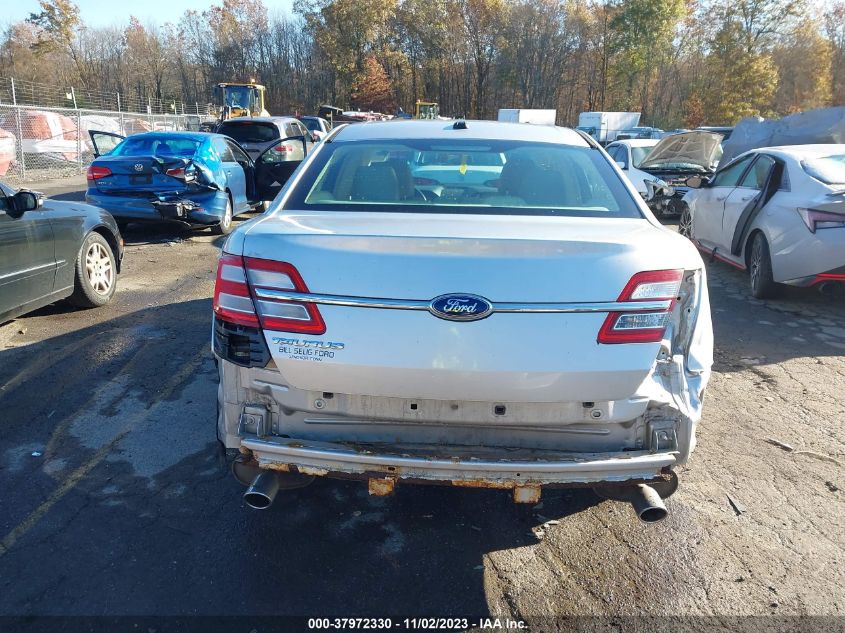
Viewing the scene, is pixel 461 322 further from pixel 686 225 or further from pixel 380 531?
pixel 686 225

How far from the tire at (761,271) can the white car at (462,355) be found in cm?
467

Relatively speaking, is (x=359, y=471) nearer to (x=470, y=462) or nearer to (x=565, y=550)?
(x=470, y=462)

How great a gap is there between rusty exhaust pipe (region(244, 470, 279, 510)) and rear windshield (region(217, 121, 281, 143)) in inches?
500

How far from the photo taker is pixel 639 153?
13750 millimetres

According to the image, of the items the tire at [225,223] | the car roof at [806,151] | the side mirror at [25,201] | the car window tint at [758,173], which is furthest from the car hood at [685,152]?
the side mirror at [25,201]

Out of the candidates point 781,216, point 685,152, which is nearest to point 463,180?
point 781,216

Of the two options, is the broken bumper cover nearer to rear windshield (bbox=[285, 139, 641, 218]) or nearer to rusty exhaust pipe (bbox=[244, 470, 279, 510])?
rusty exhaust pipe (bbox=[244, 470, 279, 510])

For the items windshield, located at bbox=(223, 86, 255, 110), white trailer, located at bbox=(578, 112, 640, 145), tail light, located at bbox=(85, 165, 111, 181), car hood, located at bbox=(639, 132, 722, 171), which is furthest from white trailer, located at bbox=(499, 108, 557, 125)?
tail light, located at bbox=(85, 165, 111, 181)

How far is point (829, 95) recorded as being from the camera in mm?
43250

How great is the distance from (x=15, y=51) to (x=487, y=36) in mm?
41756

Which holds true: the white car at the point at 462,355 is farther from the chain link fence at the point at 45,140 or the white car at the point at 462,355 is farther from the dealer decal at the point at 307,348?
the chain link fence at the point at 45,140

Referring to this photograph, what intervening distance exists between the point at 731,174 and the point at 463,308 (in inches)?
281

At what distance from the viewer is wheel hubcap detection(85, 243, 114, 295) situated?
6.09 metres

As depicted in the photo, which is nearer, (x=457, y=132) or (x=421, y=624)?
(x=421, y=624)
